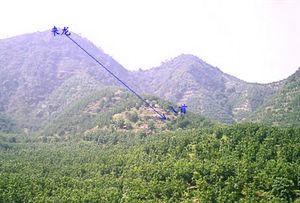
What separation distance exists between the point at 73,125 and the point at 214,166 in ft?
259

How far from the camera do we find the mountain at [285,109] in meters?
109

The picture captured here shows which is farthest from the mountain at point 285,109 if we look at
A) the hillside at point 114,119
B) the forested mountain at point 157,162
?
the hillside at point 114,119

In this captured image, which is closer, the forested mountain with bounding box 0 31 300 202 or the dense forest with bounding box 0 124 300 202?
the dense forest with bounding box 0 124 300 202

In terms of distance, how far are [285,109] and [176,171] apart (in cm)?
6856

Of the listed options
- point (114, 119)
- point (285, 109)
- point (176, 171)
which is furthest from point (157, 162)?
point (285, 109)

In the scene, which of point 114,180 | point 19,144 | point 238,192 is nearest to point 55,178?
point 114,180

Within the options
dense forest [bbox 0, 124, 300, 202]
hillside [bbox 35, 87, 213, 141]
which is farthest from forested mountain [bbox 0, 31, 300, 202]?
hillside [bbox 35, 87, 213, 141]

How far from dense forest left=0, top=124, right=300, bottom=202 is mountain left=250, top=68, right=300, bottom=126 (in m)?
39.3

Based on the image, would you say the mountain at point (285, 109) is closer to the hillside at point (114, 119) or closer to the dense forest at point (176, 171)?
the hillside at point (114, 119)

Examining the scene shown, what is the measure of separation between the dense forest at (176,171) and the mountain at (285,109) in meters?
39.3

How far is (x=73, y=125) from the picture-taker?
13012cm

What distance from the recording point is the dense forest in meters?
53.2

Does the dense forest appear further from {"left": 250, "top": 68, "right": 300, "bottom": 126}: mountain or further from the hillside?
{"left": 250, "top": 68, "right": 300, "bottom": 126}: mountain

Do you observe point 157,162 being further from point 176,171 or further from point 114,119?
point 114,119
